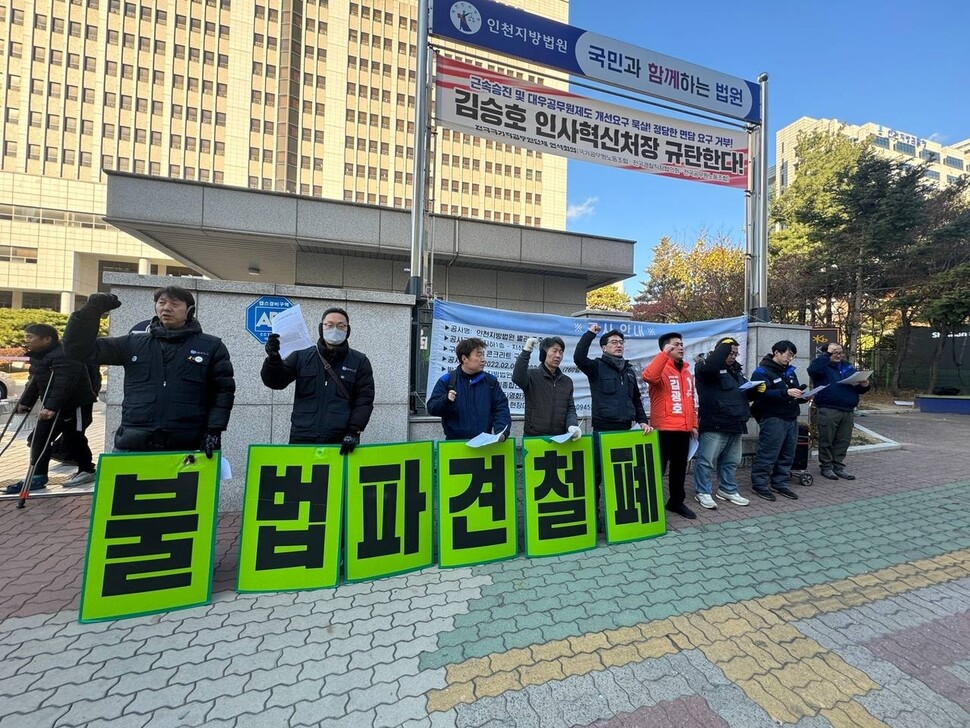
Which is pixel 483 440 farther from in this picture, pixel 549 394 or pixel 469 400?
pixel 549 394

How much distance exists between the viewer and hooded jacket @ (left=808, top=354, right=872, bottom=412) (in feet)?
18.2

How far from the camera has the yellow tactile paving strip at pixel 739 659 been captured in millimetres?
1937

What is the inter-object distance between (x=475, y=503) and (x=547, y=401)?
1033 mm

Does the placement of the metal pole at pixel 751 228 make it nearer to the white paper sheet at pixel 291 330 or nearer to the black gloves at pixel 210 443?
the white paper sheet at pixel 291 330

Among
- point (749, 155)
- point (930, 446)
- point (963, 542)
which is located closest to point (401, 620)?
point (963, 542)

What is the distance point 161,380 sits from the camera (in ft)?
9.06

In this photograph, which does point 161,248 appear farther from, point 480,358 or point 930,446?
point 930,446

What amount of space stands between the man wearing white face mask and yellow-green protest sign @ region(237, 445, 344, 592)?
0.67 ft

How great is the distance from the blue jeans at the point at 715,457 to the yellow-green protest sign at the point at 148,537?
4.32 meters

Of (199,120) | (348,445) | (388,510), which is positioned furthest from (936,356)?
(199,120)

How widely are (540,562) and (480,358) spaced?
157 centimetres

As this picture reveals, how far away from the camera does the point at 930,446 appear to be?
8.38 m

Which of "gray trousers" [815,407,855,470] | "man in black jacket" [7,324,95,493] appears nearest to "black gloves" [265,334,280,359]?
"man in black jacket" [7,324,95,493]

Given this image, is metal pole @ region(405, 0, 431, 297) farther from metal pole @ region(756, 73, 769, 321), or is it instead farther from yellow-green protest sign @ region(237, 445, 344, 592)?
metal pole @ region(756, 73, 769, 321)
